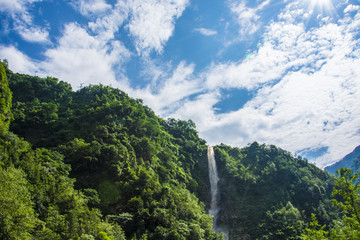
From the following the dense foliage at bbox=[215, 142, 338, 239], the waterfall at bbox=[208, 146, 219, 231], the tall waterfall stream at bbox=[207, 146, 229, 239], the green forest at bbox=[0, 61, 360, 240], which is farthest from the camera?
the waterfall at bbox=[208, 146, 219, 231]

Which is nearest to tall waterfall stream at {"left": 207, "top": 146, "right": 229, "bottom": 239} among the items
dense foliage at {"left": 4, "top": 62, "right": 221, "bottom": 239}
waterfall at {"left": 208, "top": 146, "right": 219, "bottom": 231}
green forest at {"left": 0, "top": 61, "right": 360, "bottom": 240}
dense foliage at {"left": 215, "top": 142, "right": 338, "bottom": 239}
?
waterfall at {"left": 208, "top": 146, "right": 219, "bottom": 231}

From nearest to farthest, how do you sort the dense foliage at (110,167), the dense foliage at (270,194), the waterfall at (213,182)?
the dense foliage at (110,167), the dense foliage at (270,194), the waterfall at (213,182)

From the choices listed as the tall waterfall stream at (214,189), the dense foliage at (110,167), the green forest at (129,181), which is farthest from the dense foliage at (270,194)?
the dense foliage at (110,167)

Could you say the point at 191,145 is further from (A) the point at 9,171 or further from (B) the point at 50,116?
(A) the point at 9,171

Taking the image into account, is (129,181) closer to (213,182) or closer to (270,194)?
(213,182)

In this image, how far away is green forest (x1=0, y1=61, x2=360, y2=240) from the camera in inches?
787

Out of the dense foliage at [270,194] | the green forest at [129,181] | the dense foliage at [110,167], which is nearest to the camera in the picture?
the green forest at [129,181]

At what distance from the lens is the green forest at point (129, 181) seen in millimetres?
20000

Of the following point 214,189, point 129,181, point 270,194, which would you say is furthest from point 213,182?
point 129,181

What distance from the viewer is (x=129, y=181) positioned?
35594mm

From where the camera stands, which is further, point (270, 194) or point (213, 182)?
point (213, 182)

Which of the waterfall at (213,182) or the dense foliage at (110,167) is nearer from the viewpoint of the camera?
the dense foliage at (110,167)

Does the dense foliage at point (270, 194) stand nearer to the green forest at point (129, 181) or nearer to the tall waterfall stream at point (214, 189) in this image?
the green forest at point (129, 181)

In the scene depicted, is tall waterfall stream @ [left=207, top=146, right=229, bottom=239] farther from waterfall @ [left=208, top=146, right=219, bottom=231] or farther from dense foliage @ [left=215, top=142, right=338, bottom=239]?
dense foliage @ [left=215, top=142, right=338, bottom=239]
